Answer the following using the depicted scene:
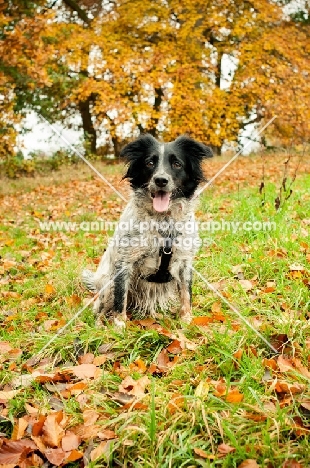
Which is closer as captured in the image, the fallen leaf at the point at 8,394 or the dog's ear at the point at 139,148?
the fallen leaf at the point at 8,394

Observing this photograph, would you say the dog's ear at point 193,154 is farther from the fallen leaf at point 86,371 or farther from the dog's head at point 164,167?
the fallen leaf at point 86,371

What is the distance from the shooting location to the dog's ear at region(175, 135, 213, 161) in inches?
155

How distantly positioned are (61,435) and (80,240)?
4.55 metres

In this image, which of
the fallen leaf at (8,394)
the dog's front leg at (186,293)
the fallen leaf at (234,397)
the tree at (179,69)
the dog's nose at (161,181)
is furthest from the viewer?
the tree at (179,69)

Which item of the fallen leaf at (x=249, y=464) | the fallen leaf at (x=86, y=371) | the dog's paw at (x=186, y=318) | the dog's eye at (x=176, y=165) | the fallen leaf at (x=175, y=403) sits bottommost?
the dog's paw at (x=186, y=318)

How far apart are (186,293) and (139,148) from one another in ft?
4.58

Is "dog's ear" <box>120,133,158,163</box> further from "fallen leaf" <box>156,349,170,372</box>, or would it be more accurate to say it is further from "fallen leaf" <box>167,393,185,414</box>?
"fallen leaf" <box>167,393,185,414</box>

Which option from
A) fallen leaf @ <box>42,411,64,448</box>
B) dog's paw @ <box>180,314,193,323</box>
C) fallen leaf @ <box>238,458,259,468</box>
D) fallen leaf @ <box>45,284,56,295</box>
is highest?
fallen leaf @ <box>238,458,259,468</box>

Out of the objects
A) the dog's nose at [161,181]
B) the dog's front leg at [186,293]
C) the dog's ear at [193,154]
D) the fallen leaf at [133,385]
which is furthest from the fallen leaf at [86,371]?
the dog's ear at [193,154]

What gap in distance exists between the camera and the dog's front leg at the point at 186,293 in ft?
12.6

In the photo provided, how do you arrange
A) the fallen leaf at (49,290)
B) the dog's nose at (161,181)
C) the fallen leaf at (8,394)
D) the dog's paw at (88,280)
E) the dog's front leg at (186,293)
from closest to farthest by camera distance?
the fallen leaf at (8,394), the dog's nose at (161,181), the dog's front leg at (186,293), the dog's paw at (88,280), the fallen leaf at (49,290)

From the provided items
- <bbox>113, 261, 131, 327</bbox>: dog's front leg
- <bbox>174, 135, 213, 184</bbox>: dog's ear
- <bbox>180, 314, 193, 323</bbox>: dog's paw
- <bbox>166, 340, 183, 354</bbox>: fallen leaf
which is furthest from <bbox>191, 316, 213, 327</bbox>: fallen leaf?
<bbox>174, 135, 213, 184</bbox>: dog's ear

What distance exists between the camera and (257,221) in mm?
5707

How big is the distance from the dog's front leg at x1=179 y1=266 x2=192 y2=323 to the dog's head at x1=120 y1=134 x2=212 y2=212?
665 millimetres
